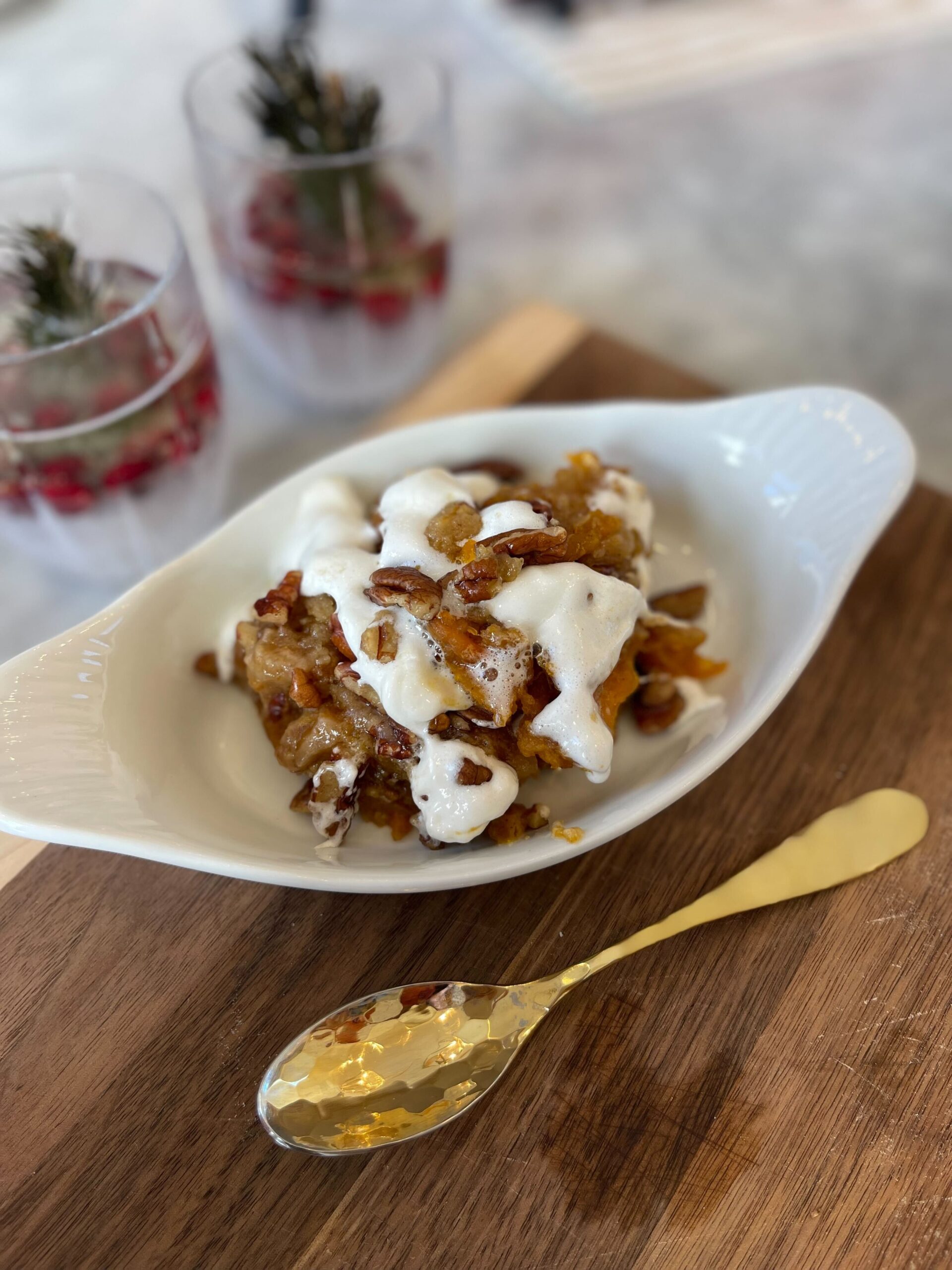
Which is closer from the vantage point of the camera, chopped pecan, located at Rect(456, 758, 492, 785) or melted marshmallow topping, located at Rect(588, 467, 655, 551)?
chopped pecan, located at Rect(456, 758, 492, 785)

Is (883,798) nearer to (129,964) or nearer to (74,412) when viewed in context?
(129,964)

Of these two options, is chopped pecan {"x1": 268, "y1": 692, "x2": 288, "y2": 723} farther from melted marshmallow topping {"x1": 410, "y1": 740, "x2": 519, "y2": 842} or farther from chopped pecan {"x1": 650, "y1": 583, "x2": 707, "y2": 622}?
chopped pecan {"x1": 650, "y1": 583, "x2": 707, "y2": 622}

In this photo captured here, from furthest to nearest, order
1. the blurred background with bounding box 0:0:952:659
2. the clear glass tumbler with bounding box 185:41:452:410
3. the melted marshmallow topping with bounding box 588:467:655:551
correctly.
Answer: the blurred background with bounding box 0:0:952:659 → the clear glass tumbler with bounding box 185:41:452:410 → the melted marshmallow topping with bounding box 588:467:655:551

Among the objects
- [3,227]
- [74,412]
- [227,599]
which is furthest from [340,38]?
[227,599]

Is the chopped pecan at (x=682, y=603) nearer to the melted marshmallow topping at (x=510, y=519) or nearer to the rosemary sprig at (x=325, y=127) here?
the melted marshmallow topping at (x=510, y=519)

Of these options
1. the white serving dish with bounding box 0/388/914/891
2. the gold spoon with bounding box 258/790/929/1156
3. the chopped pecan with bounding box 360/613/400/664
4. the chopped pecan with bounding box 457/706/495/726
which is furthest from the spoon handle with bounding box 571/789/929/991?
the chopped pecan with bounding box 360/613/400/664

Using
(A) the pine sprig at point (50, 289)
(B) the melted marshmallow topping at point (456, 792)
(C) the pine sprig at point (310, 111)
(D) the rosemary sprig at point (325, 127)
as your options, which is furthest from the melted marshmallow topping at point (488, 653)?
(C) the pine sprig at point (310, 111)

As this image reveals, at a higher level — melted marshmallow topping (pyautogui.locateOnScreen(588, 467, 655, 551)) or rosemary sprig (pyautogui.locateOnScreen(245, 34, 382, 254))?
rosemary sprig (pyautogui.locateOnScreen(245, 34, 382, 254))

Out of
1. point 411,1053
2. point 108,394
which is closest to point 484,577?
point 411,1053
